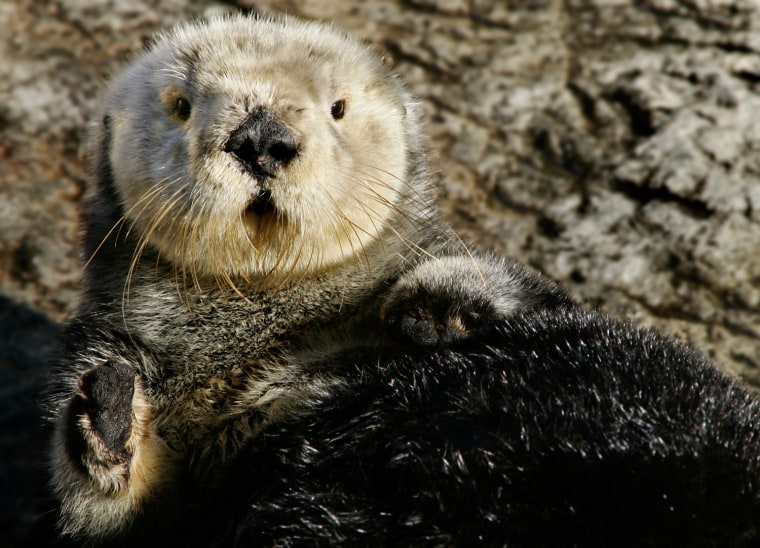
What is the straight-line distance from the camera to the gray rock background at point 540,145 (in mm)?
4172

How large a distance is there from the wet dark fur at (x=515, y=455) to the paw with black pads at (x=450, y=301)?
57mm

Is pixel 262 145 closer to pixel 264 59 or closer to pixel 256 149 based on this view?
pixel 256 149

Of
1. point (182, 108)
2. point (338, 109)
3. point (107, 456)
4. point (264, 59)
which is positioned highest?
point (264, 59)

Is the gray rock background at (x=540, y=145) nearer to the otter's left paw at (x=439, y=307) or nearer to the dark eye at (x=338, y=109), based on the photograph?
the dark eye at (x=338, y=109)

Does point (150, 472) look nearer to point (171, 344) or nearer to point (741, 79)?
point (171, 344)

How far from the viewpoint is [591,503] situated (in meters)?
2.11

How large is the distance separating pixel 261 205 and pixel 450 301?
0.66m

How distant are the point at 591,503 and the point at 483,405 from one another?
0.41 meters

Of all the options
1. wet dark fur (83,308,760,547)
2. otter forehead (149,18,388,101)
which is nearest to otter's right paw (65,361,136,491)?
wet dark fur (83,308,760,547)

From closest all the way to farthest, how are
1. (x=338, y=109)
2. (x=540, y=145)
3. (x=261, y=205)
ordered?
(x=261, y=205) → (x=338, y=109) → (x=540, y=145)

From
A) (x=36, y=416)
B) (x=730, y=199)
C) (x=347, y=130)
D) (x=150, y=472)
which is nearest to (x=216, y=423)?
(x=150, y=472)

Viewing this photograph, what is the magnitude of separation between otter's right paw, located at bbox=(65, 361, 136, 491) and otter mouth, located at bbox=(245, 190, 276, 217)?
60 centimetres

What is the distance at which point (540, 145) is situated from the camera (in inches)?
193

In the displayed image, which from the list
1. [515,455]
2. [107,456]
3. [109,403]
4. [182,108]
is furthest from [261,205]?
[515,455]
